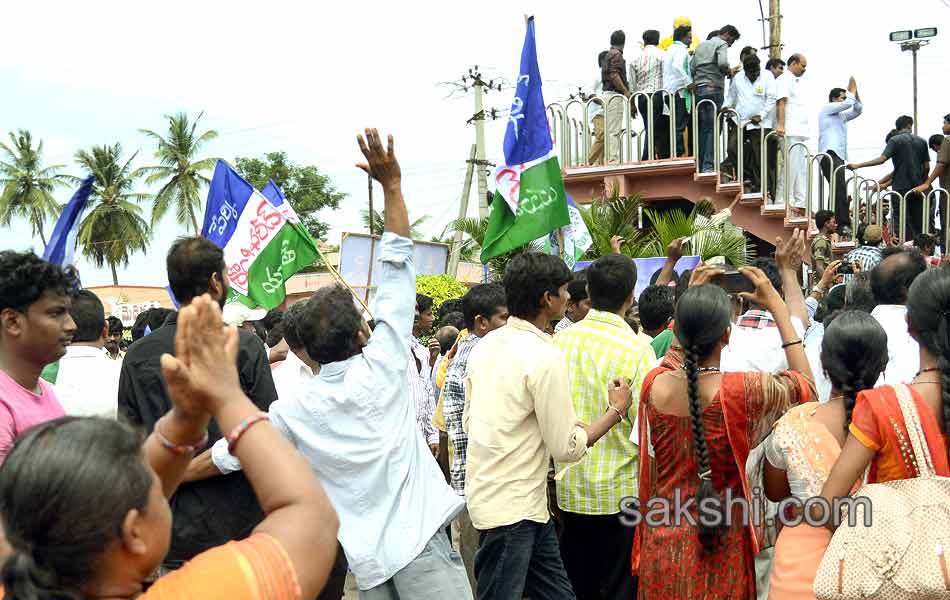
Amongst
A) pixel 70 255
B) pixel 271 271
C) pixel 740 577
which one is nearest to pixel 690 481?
pixel 740 577

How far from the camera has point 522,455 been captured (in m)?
4.36

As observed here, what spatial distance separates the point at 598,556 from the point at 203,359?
354 cm

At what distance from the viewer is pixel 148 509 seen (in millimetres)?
1698

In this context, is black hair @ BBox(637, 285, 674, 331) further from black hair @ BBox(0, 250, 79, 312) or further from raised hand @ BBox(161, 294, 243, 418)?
raised hand @ BBox(161, 294, 243, 418)

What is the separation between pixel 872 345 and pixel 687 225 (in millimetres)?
10865

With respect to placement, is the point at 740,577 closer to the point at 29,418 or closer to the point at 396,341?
the point at 396,341

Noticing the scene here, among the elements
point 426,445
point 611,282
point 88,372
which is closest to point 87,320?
point 88,372

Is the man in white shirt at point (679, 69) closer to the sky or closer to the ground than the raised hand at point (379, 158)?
closer to the sky

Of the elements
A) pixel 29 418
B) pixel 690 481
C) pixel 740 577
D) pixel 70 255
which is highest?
pixel 70 255

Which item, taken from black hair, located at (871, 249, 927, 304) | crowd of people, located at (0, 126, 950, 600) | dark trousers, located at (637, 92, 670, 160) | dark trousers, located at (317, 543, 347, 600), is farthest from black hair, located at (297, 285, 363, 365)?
dark trousers, located at (637, 92, 670, 160)

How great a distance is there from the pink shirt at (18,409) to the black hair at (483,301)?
2.97 m

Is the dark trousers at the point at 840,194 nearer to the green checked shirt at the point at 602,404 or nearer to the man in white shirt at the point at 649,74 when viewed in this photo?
the man in white shirt at the point at 649,74

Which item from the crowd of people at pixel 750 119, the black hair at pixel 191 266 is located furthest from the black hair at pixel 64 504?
the crowd of people at pixel 750 119

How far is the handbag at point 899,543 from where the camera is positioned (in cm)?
273
